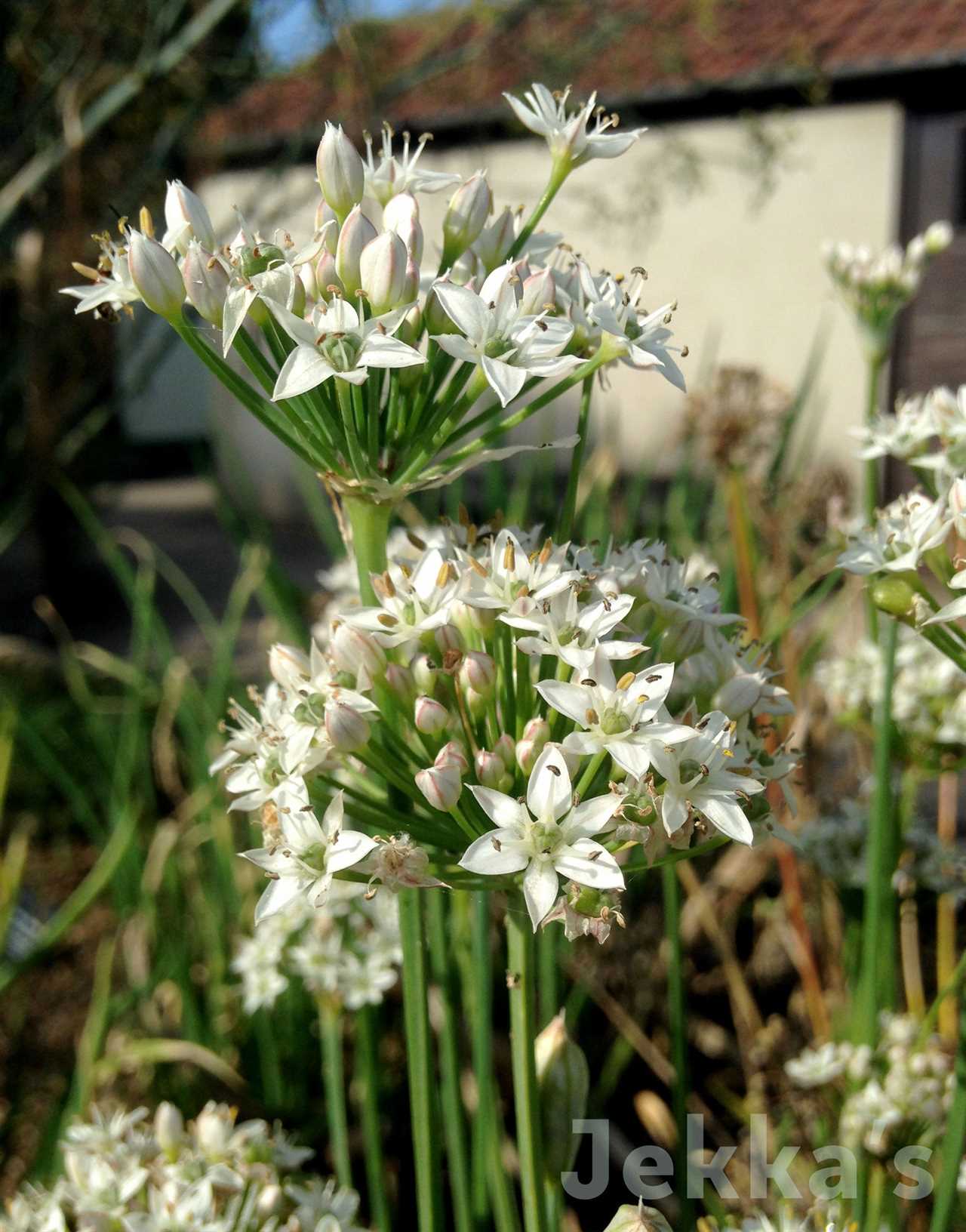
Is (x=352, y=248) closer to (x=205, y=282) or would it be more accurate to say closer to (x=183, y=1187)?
(x=205, y=282)

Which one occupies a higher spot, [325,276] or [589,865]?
[325,276]

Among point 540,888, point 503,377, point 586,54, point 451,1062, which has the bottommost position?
point 451,1062

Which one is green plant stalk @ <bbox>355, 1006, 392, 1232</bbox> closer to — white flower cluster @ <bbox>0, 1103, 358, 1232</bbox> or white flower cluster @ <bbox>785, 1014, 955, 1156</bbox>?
white flower cluster @ <bbox>0, 1103, 358, 1232</bbox>

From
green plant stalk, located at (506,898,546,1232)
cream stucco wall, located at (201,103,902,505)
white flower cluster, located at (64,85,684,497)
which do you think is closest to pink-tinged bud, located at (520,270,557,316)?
white flower cluster, located at (64,85,684,497)

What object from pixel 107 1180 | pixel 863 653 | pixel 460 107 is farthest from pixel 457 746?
pixel 460 107

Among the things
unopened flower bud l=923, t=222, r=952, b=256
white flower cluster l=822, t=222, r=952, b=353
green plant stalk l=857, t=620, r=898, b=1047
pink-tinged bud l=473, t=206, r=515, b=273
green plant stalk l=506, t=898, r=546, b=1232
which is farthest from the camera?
unopened flower bud l=923, t=222, r=952, b=256

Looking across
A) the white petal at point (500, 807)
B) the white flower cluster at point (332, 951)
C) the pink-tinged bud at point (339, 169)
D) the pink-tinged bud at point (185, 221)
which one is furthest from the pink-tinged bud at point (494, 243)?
the white flower cluster at point (332, 951)

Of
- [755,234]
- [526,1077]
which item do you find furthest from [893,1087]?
[755,234]

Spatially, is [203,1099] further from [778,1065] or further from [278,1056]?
[778,1065]
